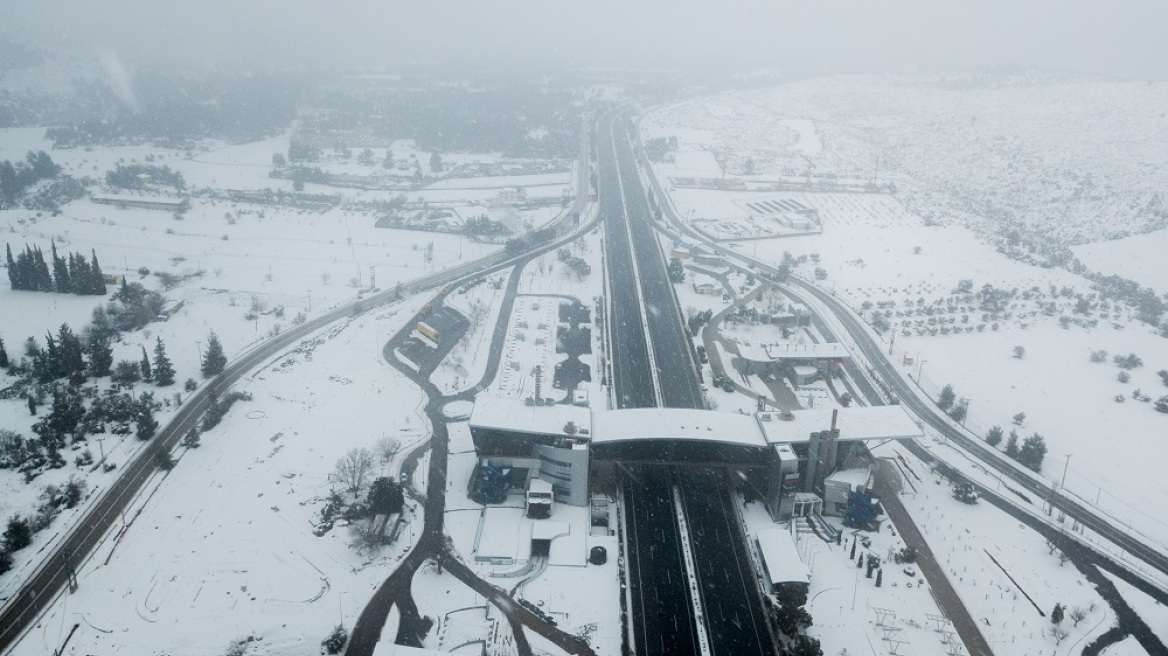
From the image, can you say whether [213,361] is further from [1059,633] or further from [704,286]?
[1059,633]

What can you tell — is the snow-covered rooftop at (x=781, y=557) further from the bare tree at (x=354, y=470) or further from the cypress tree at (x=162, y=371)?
the cypress tree at (x=162, y=371)

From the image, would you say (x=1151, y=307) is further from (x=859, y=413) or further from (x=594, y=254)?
(x=594, y=254)

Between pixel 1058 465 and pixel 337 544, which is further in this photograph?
pixel 1058 465

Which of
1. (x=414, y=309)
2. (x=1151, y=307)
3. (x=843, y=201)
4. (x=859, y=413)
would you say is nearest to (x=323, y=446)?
(x=414, y=309)

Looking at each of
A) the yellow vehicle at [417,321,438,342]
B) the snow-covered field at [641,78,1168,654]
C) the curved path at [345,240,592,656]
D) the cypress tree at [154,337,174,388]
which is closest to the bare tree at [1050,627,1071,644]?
the snow-covered field at [641,78,1168,654]

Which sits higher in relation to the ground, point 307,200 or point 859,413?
point 307,200

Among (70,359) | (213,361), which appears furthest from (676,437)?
(70,359)
